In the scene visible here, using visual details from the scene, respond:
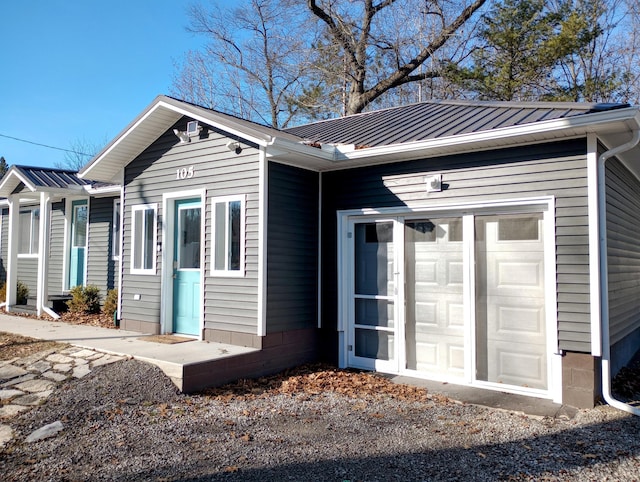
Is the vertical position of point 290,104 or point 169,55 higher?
point 169,55

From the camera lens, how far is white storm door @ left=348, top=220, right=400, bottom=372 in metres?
6.83

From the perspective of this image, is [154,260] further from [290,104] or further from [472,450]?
[290,104]

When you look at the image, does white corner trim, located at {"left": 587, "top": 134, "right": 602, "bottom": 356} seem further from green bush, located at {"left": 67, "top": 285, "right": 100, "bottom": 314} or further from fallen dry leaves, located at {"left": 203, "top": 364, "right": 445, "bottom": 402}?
green bush, located at {"left": 67, "top": 285, "right": 100, "bottom": 314}

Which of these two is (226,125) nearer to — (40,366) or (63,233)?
(40,366)

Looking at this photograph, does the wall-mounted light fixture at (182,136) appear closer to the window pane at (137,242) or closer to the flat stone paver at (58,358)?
the window pane at (137,242)

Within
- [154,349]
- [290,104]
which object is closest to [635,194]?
[154,349]

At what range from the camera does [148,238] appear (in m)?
8.27

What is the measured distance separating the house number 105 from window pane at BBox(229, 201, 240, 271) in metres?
1.01

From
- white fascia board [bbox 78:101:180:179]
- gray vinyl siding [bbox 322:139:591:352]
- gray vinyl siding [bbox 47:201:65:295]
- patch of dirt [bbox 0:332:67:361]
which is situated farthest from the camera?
gray vinyl siding [bbox 47:201:65:295]

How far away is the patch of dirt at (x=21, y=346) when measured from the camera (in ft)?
21.8

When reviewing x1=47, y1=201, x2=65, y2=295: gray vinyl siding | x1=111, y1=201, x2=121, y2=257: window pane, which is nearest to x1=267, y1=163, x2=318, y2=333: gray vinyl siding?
x1=111, y1=201, x2=121, y2=257: window pane

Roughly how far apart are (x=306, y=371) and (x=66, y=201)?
25.6ft

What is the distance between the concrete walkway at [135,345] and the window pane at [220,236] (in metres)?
1.12

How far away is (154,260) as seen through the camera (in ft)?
26.3
